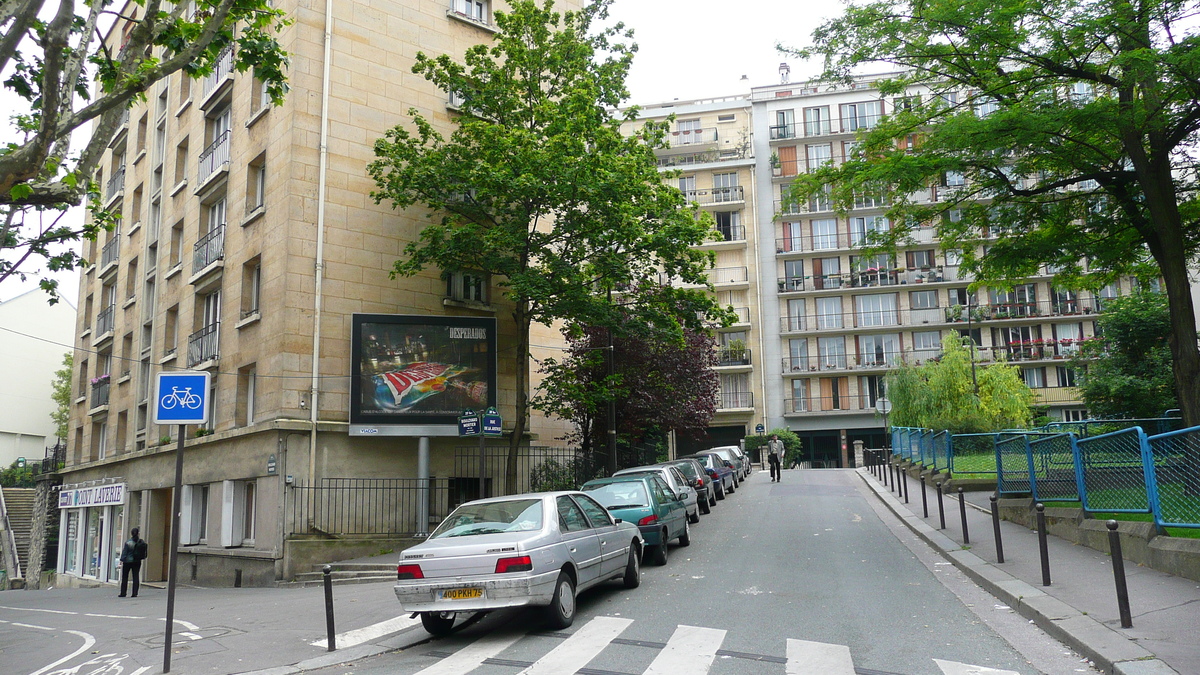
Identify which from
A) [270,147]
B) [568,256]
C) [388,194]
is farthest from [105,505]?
[568,256]

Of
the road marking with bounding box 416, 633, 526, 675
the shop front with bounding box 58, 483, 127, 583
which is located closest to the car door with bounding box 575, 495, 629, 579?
the road marking with bounding box 416, 633, 526, 675

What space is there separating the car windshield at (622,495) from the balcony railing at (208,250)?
13106mm

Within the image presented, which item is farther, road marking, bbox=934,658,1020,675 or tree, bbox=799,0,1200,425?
tree, bbox=799,0,1200,425

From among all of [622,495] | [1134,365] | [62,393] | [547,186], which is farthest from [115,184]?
[1134,365]

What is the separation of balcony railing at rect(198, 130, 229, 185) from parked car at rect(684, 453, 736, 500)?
15.8 meters

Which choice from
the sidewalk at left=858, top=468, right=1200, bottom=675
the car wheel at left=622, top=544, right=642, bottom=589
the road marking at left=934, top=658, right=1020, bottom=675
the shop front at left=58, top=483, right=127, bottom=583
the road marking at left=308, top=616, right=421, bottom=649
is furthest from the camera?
the shop front at left=58, top=483, right=127, bottom=583

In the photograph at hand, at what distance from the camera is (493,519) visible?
374 inches

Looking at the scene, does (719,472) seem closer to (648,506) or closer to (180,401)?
(648,506)

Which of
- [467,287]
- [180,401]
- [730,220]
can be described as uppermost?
[730,220]

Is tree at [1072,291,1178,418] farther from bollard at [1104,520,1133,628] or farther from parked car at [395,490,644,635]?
parked car at [395,490,644,635]

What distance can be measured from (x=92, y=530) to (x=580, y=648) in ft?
91.9

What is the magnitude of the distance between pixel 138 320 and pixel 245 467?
11366 mm

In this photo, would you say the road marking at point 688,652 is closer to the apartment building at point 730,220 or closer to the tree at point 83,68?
the tree at point 83,68

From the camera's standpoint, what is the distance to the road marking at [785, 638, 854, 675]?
682cm
